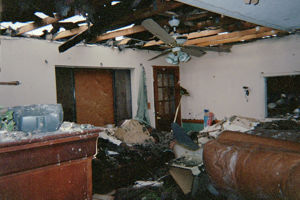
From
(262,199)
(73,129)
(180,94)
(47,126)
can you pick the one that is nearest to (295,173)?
(262,199)

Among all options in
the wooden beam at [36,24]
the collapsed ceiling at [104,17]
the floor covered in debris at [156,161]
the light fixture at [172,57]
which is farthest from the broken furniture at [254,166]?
the wooden beam at [36,24]

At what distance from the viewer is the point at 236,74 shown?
6.04m

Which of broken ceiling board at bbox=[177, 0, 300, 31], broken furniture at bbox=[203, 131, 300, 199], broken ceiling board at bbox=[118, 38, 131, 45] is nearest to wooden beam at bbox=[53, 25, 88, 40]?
broken ceiling board at bbox=[118, 38, 131, 45]

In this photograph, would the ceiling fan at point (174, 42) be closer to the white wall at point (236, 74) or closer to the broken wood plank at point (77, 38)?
the broken wood plank at point (77, 38)

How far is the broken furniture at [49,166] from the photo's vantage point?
1.23 meters

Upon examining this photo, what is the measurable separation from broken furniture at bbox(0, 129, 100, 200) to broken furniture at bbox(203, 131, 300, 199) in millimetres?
974

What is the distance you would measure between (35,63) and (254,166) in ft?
13.3

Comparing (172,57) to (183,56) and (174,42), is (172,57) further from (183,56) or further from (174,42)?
(174,42)

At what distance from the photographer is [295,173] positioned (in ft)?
4.52

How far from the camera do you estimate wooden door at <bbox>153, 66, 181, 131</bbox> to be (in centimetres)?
653

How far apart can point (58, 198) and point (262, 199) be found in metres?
1.30

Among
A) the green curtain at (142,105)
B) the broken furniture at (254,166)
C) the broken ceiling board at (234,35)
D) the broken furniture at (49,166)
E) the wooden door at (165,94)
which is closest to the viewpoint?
the broken furniture at (49,166)

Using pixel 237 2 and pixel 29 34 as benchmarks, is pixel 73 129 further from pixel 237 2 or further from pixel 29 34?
pixel 29 34

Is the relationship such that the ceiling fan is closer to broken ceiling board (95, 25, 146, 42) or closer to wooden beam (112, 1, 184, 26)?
wooden beam (112, 1, 184, 26)
